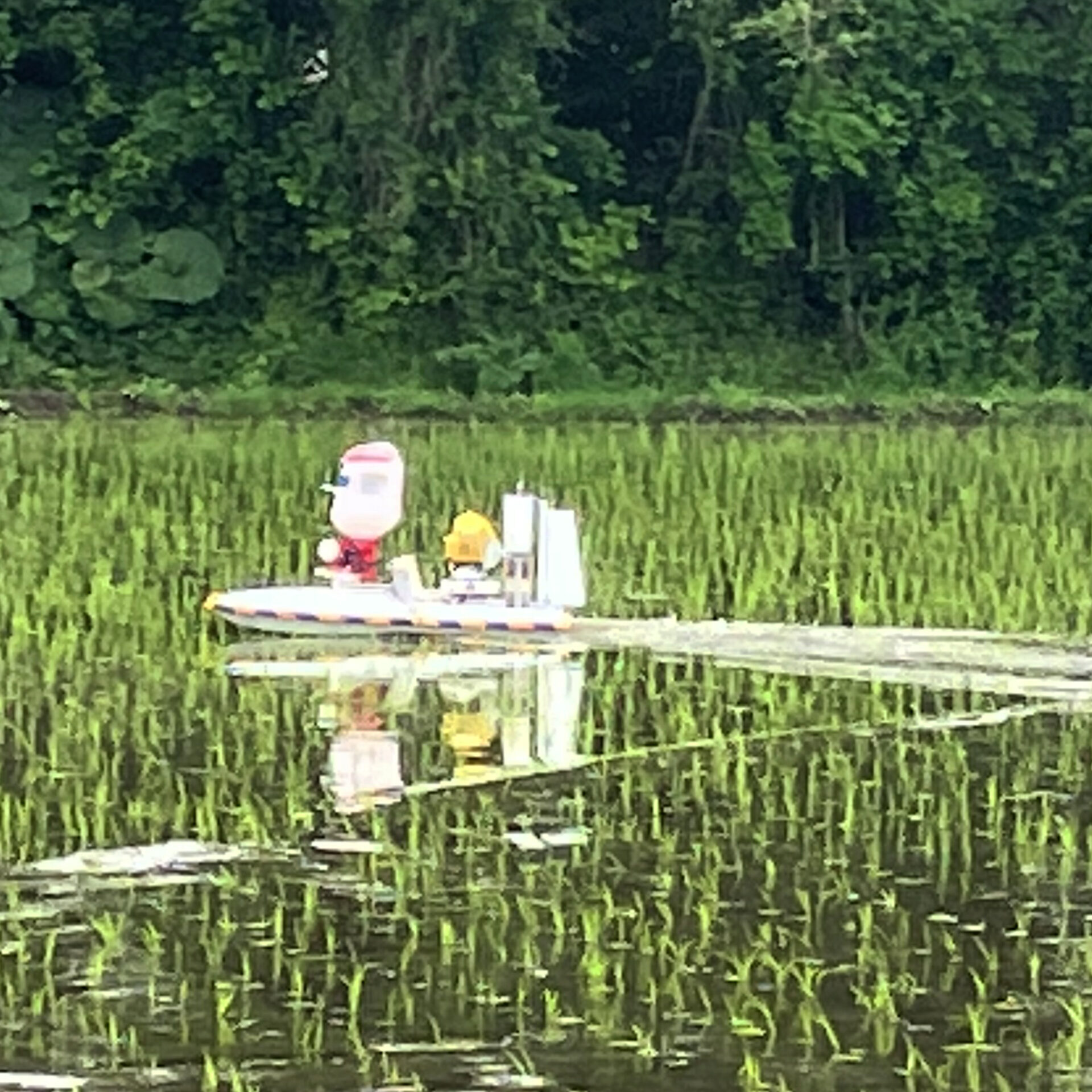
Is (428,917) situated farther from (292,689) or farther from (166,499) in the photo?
(166,499)

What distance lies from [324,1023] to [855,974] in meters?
0.86

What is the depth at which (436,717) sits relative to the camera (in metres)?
6.99

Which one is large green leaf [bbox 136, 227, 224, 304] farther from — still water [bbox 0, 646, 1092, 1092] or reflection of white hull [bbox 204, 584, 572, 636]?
still water [bbox 0, 646, 1092, 1092]

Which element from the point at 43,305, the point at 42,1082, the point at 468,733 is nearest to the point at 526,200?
the point at 43,305

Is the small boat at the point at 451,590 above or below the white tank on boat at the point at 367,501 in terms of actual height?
below

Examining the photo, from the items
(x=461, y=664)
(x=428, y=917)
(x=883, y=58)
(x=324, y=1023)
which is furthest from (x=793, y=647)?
(x=883, y=58)

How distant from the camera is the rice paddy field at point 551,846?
171 inches

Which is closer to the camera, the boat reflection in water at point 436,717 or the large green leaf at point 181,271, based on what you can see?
the boat reflection in water at point 436,717

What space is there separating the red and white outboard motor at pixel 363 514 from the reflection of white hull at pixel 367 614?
188 millimetres

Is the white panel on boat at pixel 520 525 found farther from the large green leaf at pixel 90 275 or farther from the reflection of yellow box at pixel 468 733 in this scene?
the large green leaf at pixel 90 275

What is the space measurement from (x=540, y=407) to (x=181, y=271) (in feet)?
10.7

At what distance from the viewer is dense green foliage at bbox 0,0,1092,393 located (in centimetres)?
1828

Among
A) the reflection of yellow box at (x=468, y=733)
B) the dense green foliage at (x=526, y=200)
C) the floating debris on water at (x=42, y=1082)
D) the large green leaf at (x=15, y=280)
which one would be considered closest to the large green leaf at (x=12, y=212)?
the dense green foliage at (x=526, y=200)

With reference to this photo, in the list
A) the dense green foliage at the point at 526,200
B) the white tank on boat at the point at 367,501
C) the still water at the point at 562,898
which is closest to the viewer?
the still water at the point at 562,898
